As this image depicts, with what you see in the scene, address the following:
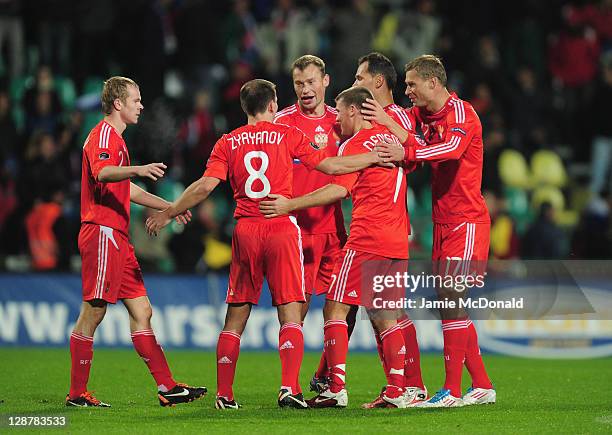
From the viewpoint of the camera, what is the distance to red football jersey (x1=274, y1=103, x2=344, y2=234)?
1044 cm

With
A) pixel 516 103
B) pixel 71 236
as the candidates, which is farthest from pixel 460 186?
pixel 516 103

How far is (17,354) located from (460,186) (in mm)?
7068

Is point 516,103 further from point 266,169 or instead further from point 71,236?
point 266,169

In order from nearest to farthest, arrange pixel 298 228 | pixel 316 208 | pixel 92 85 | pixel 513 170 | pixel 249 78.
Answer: pixel 298 228 → pixel 316 208 → pixel 249 78 → pixel 513 170 → pixel 92 85

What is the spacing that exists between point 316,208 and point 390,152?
1.37 meters

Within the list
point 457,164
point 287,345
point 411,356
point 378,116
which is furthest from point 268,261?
point 457,164

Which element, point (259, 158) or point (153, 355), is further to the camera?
point (153, 355)

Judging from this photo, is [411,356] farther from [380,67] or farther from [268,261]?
[380,67]

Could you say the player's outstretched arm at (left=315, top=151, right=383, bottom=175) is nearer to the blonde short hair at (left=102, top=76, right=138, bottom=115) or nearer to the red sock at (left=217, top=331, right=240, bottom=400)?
the red sock at (left=217, top=331, right=240, bottom=400)

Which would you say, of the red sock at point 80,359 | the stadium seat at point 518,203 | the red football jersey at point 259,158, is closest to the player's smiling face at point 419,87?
the red football jersey at point 259,158

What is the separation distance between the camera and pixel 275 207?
360 inches

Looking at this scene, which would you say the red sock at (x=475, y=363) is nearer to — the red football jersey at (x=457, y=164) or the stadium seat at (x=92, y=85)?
the red football jersey at (x=457, y=164)

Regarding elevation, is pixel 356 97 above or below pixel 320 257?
Answer: above

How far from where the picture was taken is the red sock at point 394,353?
30.3ft
